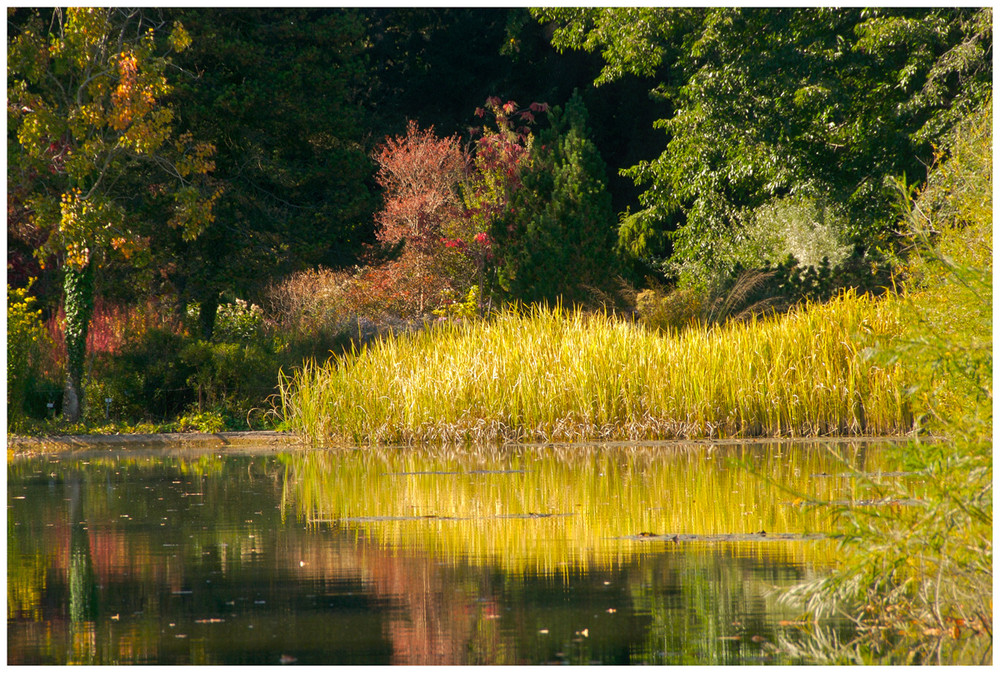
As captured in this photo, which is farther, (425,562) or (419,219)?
(419,219)

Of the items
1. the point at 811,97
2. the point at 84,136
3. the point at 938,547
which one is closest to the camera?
the point at 938,547

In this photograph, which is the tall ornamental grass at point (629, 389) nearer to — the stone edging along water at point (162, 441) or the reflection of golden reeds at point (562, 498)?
the stone edging along water at point (162, 441)

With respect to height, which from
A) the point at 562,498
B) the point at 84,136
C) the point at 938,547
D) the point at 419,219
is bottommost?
the point at 938,547

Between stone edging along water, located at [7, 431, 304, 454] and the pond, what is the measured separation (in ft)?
12.6

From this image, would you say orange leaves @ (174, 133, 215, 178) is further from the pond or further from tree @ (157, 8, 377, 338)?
the pond

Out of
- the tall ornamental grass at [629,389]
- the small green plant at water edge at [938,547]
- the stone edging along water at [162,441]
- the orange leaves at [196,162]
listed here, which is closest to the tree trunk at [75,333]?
the stone edging along water at [162,441]

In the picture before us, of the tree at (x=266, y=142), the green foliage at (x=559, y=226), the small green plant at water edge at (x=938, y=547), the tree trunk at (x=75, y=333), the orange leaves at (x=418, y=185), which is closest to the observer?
the small green plant at water edge at (x=938, y=547)

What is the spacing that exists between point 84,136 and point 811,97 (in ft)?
43.4

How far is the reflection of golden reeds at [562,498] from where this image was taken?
28.0ft

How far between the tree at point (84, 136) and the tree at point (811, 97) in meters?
10.6

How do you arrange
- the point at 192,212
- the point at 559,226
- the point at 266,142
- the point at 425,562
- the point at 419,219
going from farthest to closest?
the point at 419,219, the point at 559,226, the point at 266,142, the point at 192,212, the point at 425,562


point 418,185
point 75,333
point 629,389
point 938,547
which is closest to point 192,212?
point 75,333

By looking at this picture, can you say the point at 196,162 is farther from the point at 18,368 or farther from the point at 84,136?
Result: the point at 18,368

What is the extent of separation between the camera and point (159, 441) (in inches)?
726
